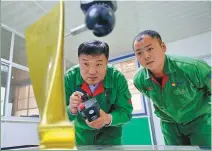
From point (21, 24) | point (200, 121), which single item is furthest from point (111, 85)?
point (21, 24)

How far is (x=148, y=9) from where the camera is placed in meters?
2.17

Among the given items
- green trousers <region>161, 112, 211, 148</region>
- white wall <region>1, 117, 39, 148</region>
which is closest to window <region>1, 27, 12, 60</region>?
white wall <region>1, 117, 39, 148</region>

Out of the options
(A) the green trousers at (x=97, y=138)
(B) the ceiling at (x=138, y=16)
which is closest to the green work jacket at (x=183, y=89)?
(A) the green trousers at (x=97, y=138)

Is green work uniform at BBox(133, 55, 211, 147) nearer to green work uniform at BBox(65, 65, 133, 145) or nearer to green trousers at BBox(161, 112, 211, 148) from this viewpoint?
green trousers at BBox(161, 112, 211, 148)

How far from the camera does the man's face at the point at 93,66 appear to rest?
646 mm

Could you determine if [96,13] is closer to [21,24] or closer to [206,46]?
[21,24]

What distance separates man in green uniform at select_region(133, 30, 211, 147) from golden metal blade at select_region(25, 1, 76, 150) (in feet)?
1.95

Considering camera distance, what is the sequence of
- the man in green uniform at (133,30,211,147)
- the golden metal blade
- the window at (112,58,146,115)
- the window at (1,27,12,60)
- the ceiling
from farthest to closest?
the window at (112,58,146,115) → the window at (1,27,12,60) → the ceiling → the man in green uniform at (133,30,211,147) → the golden metal blade

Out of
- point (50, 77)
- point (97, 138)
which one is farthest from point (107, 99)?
point (50, 77)

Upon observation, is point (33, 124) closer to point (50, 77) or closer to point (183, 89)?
point (183, 89)

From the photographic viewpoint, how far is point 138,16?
2240 millimetres

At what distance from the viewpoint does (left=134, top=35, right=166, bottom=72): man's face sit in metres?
0.78

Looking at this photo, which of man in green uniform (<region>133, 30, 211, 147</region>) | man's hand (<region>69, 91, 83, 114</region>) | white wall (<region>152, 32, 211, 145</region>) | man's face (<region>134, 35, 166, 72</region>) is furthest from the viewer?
white wall (<region>152, 32, 211, 145</region>)

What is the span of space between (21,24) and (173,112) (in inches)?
78.7
